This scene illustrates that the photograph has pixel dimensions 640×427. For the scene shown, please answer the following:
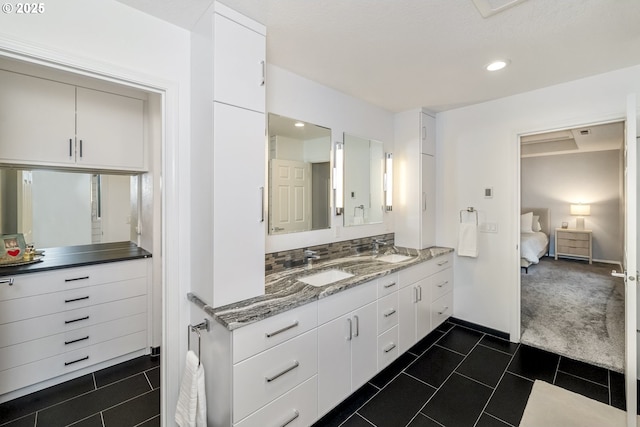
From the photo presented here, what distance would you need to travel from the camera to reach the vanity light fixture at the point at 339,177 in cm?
271

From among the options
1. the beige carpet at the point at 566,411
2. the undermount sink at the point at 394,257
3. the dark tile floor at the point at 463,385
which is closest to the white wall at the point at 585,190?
the dark tile floor at the point at 463,385

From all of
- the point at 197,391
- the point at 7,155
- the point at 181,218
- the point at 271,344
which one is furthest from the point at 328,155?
the point at 7,155

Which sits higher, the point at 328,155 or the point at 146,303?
the point at 328,155

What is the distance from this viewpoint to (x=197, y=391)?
1.49m

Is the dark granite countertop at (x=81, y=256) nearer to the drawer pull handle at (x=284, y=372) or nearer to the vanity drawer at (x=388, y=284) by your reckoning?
the drawer pull handle at (x=284, y=372)

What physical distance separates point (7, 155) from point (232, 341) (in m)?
2.22

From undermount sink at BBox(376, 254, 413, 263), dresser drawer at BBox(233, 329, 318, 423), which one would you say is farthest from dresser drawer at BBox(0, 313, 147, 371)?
undermount sink at BBox(376, 254, 413, 263)

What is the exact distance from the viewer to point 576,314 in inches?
133

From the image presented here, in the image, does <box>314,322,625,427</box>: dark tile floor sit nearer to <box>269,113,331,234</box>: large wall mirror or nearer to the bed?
<box>269,113,331,234</box>: large wall mirror

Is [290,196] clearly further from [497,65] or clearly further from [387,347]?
[497,65]

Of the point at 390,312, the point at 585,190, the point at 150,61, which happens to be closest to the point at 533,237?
the point at 585,190

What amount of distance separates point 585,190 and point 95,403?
28.0 feet

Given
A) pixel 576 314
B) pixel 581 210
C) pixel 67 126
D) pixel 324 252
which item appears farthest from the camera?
pixel 581 210

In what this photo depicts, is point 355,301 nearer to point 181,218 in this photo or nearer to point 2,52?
point 181,218
